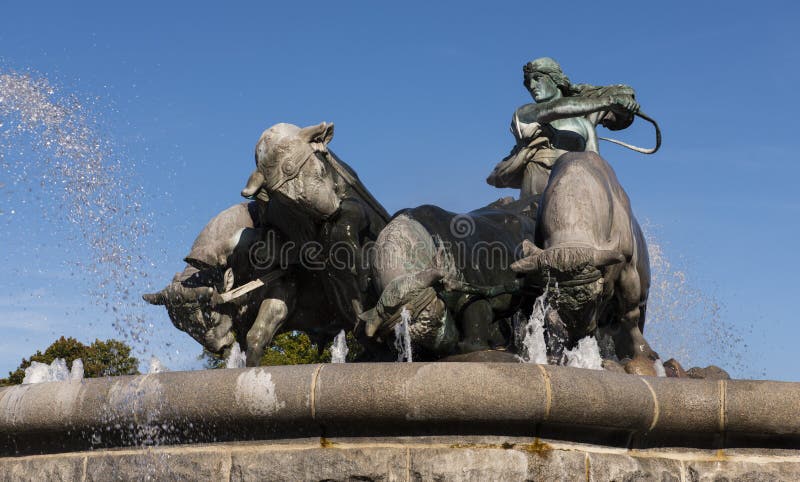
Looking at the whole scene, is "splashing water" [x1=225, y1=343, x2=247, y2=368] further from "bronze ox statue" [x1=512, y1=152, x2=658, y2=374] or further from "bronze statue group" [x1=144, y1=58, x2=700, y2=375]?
"bronze ox statue" [x1=512, y1=152, x2=658, y2=374]

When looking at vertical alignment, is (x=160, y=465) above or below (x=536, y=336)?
below

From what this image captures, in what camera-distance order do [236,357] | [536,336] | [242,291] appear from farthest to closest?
[236,357] → [242,291] → [536,336]

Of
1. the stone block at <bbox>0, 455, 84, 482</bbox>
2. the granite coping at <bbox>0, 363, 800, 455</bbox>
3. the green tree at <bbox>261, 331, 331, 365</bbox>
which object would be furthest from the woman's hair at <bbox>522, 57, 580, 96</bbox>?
the green tree at <bbox>261, 331, 331, 365</bbox>

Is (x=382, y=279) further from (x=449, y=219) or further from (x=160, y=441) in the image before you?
(x=160, y=441)

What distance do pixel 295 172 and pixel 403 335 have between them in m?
1.52

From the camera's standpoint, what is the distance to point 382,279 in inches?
280

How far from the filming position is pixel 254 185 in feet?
25.1

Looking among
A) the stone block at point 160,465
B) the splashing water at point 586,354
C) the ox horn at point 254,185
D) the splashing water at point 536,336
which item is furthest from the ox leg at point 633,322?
the stone block at point 160,465

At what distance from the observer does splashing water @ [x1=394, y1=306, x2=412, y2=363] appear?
674cm

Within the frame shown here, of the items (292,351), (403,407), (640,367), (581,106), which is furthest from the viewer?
(292,351)

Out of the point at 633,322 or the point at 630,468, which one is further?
the point at 633,322

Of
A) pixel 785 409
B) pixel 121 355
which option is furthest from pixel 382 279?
pixel 121 355

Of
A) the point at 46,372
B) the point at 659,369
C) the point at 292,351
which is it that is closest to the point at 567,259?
the point at 659,369

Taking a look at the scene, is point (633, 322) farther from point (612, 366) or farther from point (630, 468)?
point (630, 468)
